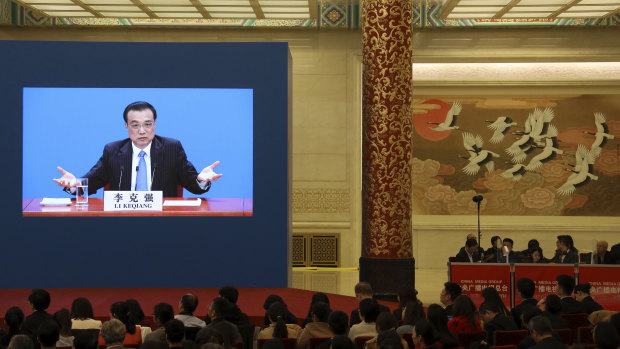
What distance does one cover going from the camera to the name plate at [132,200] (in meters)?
10.6

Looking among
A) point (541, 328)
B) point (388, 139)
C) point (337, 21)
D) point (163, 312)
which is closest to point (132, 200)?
point (388, 139)

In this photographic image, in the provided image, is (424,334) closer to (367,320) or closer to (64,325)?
(367,320)

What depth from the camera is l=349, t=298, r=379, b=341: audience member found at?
5.88m

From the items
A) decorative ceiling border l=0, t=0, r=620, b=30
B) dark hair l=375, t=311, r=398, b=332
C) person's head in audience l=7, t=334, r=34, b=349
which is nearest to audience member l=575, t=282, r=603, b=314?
dark hair l=375, t=311, r=398, b=332

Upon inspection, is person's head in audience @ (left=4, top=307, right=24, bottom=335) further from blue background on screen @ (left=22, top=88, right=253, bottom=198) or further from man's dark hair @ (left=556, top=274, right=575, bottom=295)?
blue background on screen @ (left=22, top=88, right=253, bottom=198)

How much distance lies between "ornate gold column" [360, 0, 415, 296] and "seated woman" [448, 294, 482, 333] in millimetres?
4108

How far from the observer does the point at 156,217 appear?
1064 cm

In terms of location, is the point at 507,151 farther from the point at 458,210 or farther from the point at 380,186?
the point at 380,186

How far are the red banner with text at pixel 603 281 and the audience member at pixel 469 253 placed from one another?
2.34 meters

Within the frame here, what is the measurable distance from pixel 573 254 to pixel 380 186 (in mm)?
3103

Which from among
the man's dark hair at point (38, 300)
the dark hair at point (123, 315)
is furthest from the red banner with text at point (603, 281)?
the man's dark hair at point (38, 300)

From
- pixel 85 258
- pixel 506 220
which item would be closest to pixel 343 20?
pixel 506 220

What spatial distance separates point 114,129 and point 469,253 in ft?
17.9

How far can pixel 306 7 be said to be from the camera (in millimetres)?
14383
